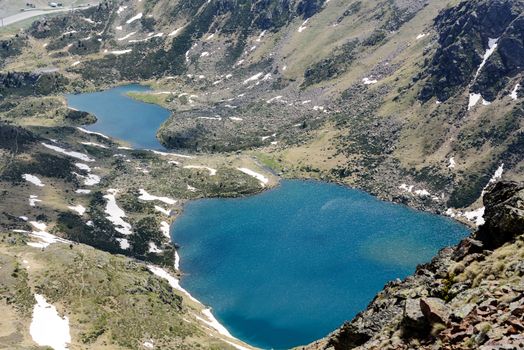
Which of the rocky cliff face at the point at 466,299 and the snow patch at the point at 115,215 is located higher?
the snow patch at the point at 115,215

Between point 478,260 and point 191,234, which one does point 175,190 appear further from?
point 478,260

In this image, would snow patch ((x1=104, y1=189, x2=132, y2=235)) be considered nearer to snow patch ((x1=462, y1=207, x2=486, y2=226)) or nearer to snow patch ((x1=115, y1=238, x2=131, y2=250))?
snow patch ((x1=115, y1=238, x2=131, y2=250))

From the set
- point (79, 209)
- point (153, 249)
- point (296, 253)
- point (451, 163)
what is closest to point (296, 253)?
point (296, 253)

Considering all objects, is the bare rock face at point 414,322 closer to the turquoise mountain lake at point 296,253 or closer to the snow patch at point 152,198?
the turquoise mountain lake at point 296,253

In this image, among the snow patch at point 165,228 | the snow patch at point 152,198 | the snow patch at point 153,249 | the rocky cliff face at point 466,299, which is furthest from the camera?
the snow patch at point 152,198

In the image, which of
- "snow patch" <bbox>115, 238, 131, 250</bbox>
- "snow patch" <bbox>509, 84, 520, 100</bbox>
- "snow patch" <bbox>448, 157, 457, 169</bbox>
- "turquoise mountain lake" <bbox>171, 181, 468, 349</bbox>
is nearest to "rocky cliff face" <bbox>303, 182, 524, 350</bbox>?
"turquoise mountain lake" <bbox>171, 181, 468, 349</bbox>

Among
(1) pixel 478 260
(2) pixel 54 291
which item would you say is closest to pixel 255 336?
(2) pixel 54 291

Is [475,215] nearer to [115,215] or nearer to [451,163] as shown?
[451,163]

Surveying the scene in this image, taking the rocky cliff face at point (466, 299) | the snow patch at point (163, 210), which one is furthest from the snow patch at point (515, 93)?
the rocky cliff face at point (466, 299)
